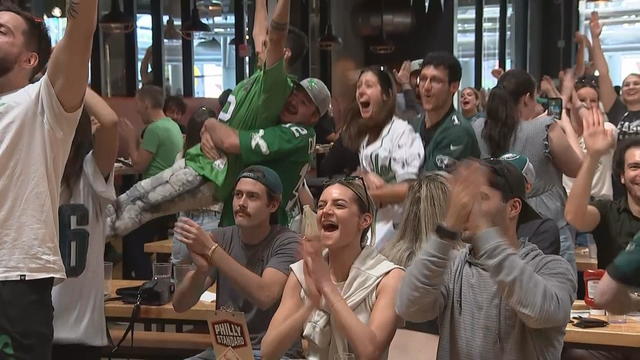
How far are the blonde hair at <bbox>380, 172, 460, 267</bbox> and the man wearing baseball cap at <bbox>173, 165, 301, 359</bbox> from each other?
475mm

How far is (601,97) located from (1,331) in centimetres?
572

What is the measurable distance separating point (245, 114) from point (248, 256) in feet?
1.88

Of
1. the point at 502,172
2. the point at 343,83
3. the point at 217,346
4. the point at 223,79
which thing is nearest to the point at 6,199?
the point at 217,346

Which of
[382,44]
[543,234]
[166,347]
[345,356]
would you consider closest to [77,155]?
[345,356]

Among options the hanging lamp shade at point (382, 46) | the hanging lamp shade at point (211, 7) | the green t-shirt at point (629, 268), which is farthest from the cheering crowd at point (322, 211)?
the hanging lamp shade at point (382, 46)

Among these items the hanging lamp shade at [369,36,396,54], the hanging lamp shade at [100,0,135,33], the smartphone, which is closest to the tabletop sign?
the smartphone

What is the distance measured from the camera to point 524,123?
502cm

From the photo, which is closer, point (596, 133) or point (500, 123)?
point (596, 133)

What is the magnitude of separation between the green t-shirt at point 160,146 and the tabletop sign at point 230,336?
170 inches

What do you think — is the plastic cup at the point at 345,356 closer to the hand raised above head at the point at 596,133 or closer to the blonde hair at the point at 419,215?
the blonde hair at the point at 419,215

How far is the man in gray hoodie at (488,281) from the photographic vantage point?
2652mm

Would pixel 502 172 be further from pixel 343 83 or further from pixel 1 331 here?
pixel 343 83

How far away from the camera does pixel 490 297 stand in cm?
280

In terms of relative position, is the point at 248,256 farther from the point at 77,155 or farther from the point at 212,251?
the point at 77,155
